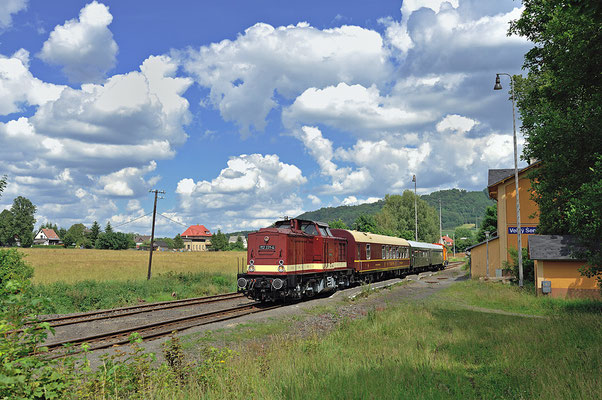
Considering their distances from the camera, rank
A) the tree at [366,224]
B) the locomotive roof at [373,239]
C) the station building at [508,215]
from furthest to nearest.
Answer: the tree at [366,224], the station building at [508,215], the locomotive roof at [373,239]

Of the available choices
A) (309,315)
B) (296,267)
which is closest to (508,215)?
(296,267)

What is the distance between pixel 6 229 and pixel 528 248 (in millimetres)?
144820

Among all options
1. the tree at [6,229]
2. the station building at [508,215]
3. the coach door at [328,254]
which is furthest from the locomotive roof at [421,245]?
the tree at [6,229]

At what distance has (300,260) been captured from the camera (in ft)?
69.3

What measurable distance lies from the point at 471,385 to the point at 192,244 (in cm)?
19022

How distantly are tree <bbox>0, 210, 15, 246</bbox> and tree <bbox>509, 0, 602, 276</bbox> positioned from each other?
476 feet

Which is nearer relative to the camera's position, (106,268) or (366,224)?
(106,268)

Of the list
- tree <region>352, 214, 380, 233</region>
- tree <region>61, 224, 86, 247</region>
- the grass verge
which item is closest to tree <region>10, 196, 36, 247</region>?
tree <region>61, 224, 86, 247</region>

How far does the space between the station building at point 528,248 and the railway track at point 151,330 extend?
15.2 metres

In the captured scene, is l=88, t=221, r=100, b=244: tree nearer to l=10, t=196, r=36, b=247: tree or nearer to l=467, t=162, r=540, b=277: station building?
l=10, t=196, r=36, b=247: tree

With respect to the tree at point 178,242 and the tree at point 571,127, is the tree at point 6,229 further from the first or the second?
the tree at point 571,127

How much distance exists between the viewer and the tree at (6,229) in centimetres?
12775

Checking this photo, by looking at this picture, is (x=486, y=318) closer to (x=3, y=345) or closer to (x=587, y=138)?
(x=587, y=138)

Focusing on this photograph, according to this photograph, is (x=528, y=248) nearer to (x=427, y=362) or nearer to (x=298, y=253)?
(x=298, y=253)
